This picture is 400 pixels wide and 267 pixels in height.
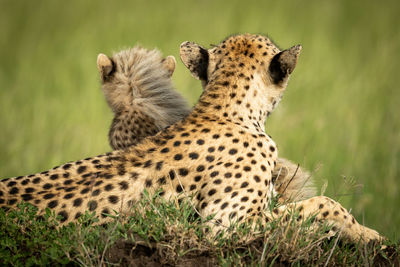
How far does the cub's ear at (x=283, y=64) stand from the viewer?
408cm

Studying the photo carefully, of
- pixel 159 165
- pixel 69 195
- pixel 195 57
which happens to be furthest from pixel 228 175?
pixel 195 57

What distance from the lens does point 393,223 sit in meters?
6.32

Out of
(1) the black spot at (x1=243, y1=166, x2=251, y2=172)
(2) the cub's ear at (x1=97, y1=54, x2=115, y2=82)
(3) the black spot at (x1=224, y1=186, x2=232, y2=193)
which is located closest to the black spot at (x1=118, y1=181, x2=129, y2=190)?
(3) the black spot at (x1=224, y1=186, x2=232, y2=193)

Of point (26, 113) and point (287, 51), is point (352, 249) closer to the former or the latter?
point (287, 51)

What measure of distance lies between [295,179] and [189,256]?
4.51 feet

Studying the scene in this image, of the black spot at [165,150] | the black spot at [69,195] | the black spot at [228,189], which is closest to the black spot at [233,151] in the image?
the black spot at [228,189]

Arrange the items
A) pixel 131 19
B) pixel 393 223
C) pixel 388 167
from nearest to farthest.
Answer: pixel 393 223
pixel 388 167
pixel 131 19

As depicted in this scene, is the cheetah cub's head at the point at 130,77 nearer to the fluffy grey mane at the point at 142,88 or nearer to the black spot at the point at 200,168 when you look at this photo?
the fluffy grey mane at the point at 142,88

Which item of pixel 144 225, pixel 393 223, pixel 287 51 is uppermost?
pixel 287 51

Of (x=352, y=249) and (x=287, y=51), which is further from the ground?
(x=287, y=51)

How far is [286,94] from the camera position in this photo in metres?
8.71

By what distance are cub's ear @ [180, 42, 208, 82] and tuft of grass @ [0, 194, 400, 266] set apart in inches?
47.8

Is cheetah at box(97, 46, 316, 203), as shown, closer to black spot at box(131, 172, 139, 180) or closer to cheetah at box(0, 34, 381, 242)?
cheetah at box(0, 34, 381, 242)

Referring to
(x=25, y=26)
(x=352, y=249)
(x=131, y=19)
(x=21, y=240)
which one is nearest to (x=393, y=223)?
(x=352, y=249)
